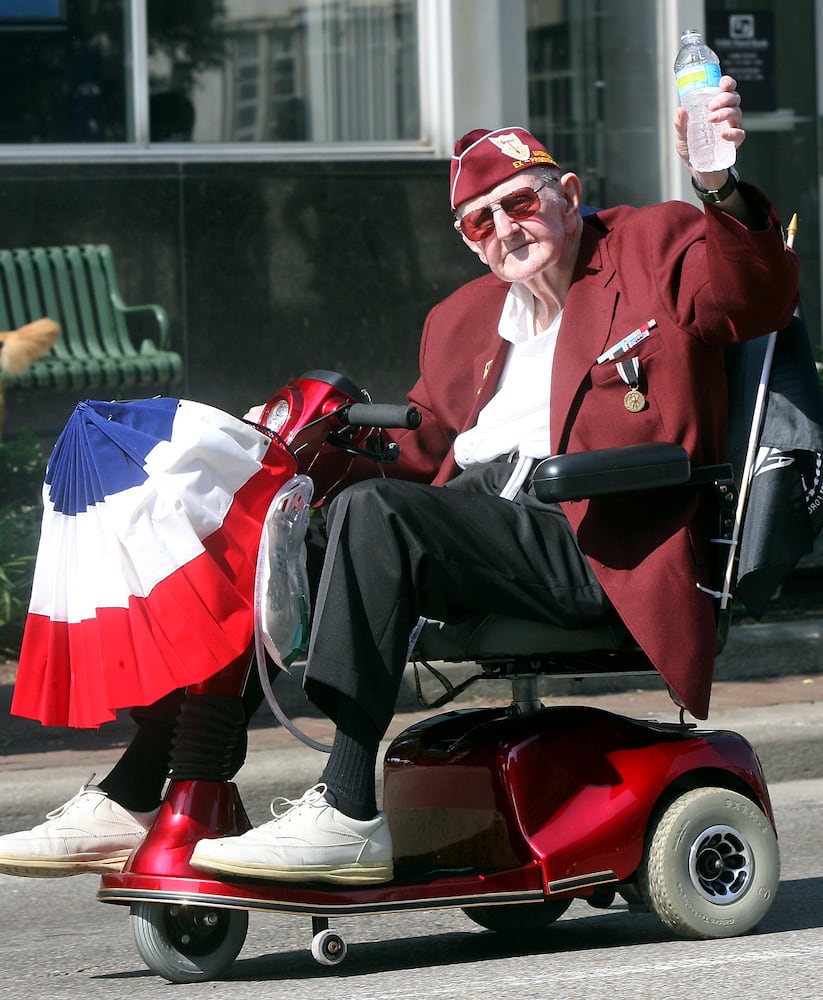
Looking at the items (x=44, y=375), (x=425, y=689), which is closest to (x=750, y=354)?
(x=425, y=689)

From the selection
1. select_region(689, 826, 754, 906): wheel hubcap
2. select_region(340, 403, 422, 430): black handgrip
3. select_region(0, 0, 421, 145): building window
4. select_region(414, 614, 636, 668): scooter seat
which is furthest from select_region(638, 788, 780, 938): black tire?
select_region(0, 0, 421, 145): building window

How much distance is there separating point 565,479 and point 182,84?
638 cm

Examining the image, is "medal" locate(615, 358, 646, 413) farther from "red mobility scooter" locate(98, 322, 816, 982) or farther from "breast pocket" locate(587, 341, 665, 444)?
"red mobility scooter" locate(98, 322, 816, 982)

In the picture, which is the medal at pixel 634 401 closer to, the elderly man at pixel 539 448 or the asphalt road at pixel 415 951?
the elderly man at pixel 539 448

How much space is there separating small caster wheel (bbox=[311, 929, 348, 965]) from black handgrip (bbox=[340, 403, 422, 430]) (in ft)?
3.28

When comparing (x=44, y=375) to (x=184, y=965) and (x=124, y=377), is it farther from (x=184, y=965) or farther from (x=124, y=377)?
(x=184, y=965)

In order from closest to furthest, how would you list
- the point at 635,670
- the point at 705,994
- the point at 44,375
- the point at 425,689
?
the point at 705,994
the point at 635,670
the point at 425,689
the point at 44,375

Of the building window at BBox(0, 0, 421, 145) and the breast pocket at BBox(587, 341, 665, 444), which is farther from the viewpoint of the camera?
the building window at BBox(0, 0, 421, 145)

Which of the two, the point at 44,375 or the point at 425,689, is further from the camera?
the point at 44,375

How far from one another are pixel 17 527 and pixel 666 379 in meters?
4.50

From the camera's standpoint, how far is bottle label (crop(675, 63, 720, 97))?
11.6 ft

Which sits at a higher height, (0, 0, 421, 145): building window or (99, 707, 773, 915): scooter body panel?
(0, 0, 421, 145): building window

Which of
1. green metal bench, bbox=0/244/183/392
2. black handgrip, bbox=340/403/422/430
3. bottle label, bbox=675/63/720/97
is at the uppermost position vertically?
bottle label, bbox=675/63/720/97

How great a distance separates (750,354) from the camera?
12.7ft
